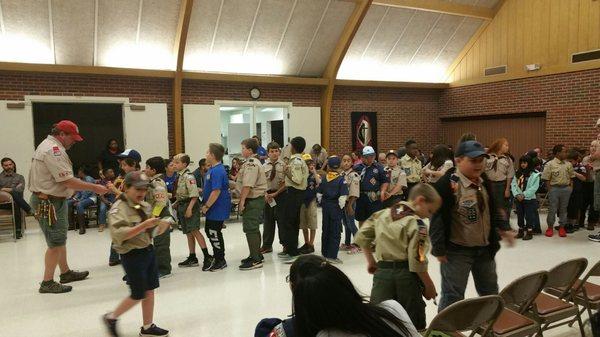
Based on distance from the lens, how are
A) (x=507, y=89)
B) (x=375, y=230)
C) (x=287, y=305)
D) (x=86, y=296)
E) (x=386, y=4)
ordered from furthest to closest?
(x=507, y=89)
(x=386, y=4)
(x=86, y=296)
(x=287, y=305)
(x=375, y=230)

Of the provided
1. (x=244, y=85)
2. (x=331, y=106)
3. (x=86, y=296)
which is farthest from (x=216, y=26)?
(x=86, y=296)

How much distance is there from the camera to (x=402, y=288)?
2.50 metres

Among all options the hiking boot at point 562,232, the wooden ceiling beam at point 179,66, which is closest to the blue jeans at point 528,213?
the hiking boot at point 562,232

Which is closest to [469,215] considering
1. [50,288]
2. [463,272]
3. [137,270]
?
[463,272]

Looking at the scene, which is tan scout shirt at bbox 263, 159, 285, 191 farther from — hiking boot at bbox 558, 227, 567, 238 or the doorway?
the doorway

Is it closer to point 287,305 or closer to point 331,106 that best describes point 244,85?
point 331,106

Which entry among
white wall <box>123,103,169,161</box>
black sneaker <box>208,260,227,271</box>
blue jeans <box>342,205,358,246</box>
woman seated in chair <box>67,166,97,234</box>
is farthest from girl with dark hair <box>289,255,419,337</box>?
white wall <box>123,103,169,161</box>

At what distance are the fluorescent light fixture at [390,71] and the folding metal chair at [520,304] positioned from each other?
30.3 ft

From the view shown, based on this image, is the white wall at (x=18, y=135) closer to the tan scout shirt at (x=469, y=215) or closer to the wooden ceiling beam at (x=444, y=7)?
the wooden ceiling beam at (x=444, y=7)

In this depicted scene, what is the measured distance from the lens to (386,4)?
9.84 meters

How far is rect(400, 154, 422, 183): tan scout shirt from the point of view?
24.7ft

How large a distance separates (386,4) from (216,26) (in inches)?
153

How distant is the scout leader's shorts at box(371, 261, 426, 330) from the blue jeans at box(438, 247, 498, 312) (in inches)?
13.1

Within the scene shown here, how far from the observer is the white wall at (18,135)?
8.05 m
